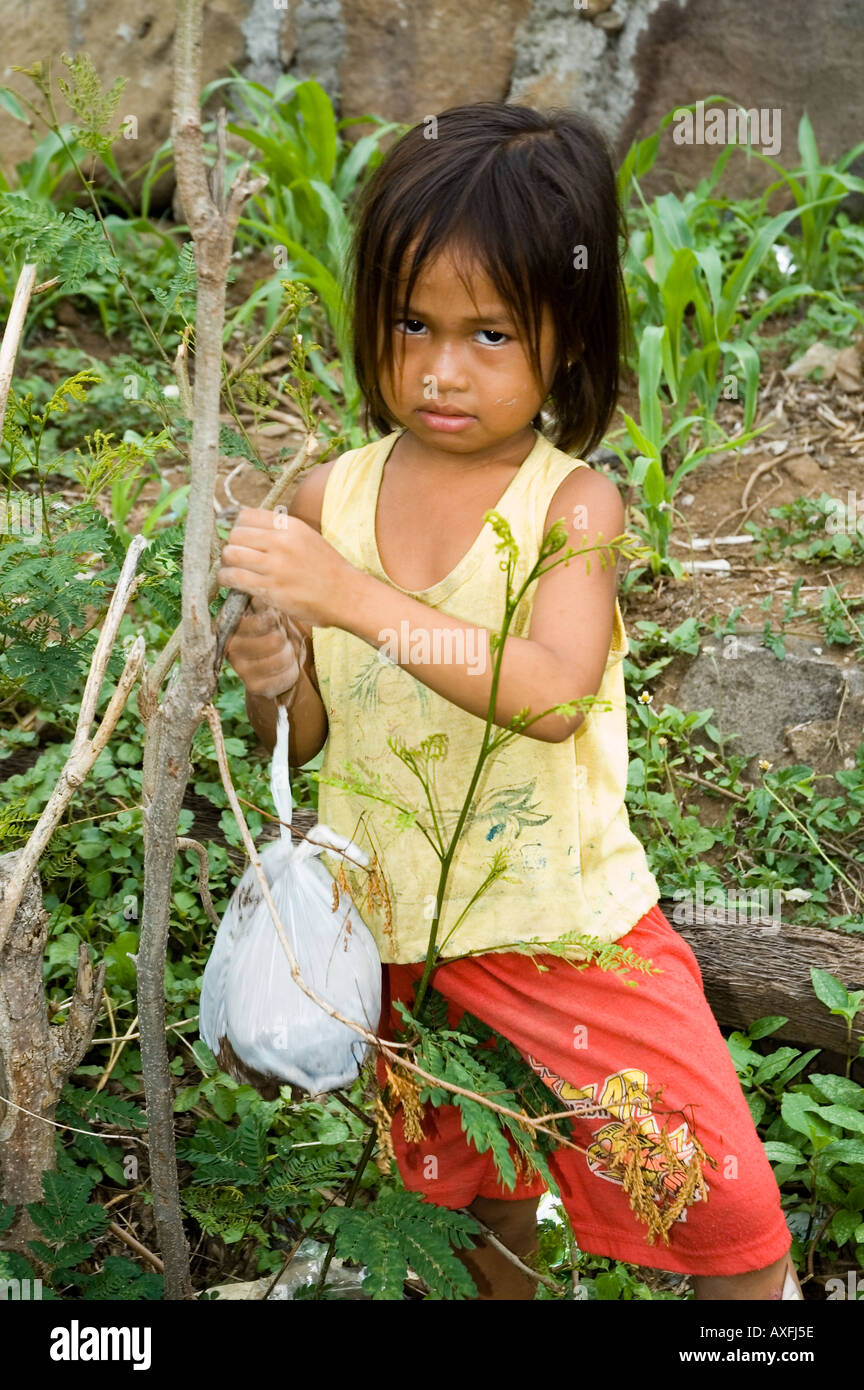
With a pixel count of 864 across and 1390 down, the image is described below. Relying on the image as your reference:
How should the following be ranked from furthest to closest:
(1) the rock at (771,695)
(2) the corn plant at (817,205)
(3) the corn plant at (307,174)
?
(2) the corn plant at (817,205), (3) the corn plant at (307,174), (1) the rock at (771,695)

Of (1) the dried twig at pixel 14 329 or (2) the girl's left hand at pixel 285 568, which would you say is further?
(1) the dried twig at pixel 14 329

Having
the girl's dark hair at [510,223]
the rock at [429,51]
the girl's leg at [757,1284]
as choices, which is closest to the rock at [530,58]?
the rock at [429,51]

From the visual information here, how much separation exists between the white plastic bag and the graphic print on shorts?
24cm

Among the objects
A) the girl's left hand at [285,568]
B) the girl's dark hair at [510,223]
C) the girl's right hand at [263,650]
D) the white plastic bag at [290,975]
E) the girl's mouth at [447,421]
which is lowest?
the white plastic bag at [290,975]

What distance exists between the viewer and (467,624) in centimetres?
133

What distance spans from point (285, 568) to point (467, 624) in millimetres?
195

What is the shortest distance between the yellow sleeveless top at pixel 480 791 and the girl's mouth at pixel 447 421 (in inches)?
4.3

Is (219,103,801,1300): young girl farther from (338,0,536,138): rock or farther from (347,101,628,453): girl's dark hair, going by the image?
(338,0,536,138): rock

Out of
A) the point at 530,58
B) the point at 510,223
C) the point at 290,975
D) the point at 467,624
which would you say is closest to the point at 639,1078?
the point at 290,975

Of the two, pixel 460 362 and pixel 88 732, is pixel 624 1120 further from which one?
pixel 460 362

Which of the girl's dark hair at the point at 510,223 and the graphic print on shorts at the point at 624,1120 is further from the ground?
the girl's dark hair at the point at 510,223

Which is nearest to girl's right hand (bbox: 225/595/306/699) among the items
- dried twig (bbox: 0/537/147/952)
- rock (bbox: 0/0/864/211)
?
dried twig (bbox: 0/537/147/952)

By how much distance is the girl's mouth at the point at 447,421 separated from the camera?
4.78 ft

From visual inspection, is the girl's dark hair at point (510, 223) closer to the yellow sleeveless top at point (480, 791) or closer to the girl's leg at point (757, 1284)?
the yellow sleeveless top at point (480, 791)
